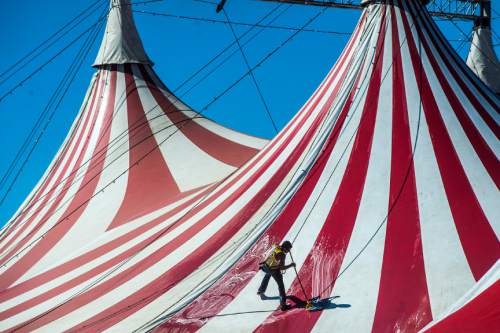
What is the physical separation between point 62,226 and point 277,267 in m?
3.55

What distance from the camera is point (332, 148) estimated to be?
4.68m

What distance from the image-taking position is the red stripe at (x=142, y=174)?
676 centimetres

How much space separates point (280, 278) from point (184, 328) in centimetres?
68

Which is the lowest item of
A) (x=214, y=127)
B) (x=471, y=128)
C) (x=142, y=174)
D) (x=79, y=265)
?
(x=79, y=265)

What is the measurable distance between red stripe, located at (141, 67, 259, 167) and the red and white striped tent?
3.09 ft

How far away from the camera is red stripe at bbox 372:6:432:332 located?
336cm

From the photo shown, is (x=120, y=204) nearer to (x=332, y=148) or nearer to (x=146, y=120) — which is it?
(x=146, y=120)

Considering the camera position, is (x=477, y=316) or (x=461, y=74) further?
(x=461, y=74)

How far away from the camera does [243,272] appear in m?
4.25

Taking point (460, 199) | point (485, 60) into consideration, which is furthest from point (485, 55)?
point (460, 199)

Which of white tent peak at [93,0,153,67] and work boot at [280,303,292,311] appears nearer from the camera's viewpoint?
work boot at [280,303,292,311]

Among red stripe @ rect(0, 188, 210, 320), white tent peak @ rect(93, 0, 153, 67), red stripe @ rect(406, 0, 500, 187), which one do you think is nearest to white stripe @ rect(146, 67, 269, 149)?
white tent peak @ rect(93, 0, 153, 67)

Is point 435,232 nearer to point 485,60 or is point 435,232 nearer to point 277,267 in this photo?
point 277,267

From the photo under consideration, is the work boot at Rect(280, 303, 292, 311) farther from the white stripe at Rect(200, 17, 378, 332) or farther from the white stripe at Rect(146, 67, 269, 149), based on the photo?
the white stripe at Rect(146, 67, 269, 149)
